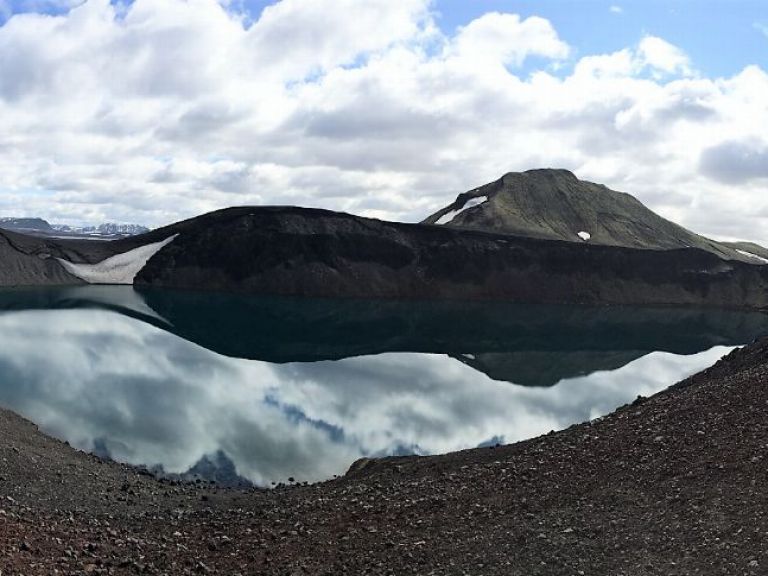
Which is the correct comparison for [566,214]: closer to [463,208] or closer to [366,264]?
[463,208]

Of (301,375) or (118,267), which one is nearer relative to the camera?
(301,375)

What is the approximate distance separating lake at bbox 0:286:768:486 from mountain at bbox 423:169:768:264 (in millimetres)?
72814

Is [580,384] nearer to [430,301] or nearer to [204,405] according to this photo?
[204,405]

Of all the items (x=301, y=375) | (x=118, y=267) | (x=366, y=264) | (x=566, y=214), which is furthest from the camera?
(x=566, y=214)

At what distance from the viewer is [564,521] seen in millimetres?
13172

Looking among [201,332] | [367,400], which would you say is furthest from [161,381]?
[201,332]

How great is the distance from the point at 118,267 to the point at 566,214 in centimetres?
10967

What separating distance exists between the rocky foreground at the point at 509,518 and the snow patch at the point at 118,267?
301 ft

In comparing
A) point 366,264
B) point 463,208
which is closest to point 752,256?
point 463,208

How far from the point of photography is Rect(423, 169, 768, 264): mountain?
15925 centimetres

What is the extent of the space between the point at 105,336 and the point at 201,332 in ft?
29.1

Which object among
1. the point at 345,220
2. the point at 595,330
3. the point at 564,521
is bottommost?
the point at 564,521

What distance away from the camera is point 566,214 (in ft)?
572

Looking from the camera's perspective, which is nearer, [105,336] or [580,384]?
[580,384]
